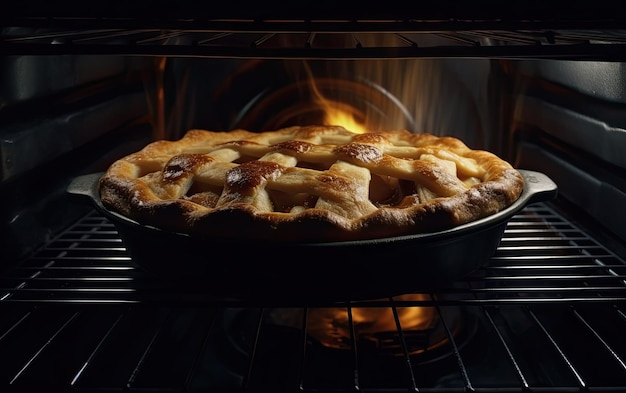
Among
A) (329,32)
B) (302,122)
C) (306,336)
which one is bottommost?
(306,336)

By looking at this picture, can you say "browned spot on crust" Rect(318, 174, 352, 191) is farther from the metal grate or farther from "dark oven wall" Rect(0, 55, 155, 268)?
"dark oven wall" Rect(0, 55, 155, 268)

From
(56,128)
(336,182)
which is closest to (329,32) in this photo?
(336,182)

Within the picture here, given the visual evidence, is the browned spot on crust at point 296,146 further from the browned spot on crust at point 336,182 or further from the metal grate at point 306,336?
the metal grate at point 306,336

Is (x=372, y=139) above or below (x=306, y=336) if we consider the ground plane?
above

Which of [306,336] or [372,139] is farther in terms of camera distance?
[372,139]

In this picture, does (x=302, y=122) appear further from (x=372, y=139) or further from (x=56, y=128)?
(x=56, y=128)

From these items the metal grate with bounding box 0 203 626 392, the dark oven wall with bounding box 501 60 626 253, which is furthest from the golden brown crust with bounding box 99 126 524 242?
the dark oven wall with bounding box 501 60 626 253
